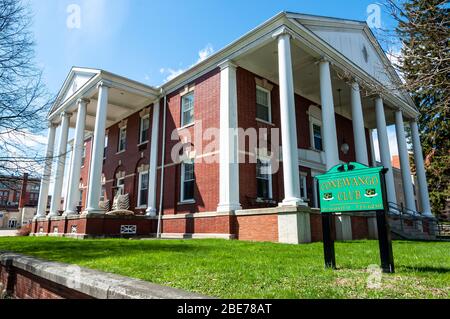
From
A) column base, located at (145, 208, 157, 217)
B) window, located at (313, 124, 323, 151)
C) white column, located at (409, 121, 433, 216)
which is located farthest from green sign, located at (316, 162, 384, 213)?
white column, located at (409, 121, 433, 216)

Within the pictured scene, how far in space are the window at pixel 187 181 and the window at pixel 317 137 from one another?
778 centimetres

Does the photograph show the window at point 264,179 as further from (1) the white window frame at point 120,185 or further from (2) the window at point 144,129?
(1) the white window frame at point 120,185

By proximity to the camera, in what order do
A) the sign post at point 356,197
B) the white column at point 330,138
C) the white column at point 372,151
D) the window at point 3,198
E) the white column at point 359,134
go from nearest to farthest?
1. the sign post at point 356,197
2. the white column at point 330,138
3. the white column at point 359,134
4. the white column at point 372,151
5. the window at point 3,198

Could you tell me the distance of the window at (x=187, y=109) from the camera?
1623 cm

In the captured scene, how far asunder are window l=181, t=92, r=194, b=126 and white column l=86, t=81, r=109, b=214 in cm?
398

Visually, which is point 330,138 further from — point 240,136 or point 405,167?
point 405,167

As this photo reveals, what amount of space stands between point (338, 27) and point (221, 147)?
8.70m

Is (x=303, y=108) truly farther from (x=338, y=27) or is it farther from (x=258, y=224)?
(x=258, y=224)

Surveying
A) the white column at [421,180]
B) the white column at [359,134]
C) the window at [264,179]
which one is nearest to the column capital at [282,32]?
the white column at [359,134]

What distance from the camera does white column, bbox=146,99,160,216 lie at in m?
17.1

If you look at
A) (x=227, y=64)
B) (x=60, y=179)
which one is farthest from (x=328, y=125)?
(x=60, y=179)

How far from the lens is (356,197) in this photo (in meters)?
4.94

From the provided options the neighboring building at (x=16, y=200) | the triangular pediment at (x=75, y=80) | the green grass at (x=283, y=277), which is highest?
the triangular pediment at (x=75, y=80)

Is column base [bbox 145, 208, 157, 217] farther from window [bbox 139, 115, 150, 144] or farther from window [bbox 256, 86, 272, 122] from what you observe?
window [bbox 256, 86, 272, 122]
